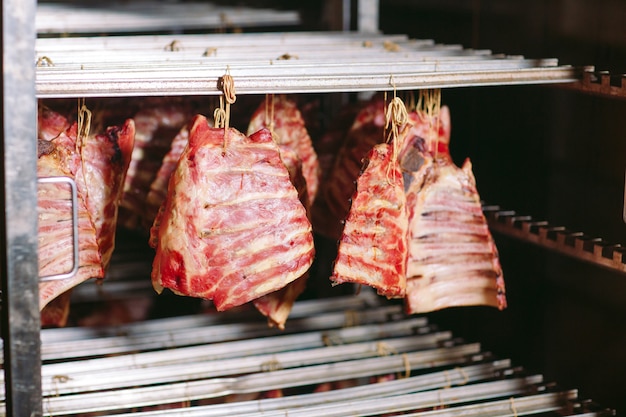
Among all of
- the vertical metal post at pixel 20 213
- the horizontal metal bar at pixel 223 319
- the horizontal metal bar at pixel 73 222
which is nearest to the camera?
the vertical metal post at pixel 20 213

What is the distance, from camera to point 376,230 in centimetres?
288

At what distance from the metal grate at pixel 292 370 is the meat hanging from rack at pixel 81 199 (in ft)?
1.57

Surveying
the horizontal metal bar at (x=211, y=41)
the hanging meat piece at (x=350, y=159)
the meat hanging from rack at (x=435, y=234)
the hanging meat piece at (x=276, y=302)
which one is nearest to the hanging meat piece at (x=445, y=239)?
the meat hanging from rack at (x=435, y=234)

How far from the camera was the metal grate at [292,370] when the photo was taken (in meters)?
3.14

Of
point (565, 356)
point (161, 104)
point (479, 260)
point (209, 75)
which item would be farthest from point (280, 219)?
point (565, 356)

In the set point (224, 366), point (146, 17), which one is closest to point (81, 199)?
point (224, 366)

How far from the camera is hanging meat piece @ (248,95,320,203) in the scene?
334 centimetres

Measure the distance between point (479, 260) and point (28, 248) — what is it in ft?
5.06

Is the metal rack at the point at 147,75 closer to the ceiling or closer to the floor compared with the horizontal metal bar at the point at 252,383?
closer to the ceiling

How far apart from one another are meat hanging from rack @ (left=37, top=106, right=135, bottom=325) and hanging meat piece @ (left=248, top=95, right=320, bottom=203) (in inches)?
22.0

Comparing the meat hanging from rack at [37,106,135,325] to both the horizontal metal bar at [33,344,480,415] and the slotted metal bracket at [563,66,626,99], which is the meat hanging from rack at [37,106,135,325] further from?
the slotted metal bracket at [563,66,626,99]

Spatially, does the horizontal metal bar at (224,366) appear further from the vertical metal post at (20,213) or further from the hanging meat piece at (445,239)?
the vertical metal post at (20,213)

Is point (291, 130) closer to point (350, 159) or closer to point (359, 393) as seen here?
point (350, 159)

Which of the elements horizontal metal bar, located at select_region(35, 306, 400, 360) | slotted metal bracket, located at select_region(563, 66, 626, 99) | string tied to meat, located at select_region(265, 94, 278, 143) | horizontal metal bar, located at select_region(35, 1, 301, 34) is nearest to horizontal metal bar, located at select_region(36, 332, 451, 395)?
horizontal metal bar, located at select_region(35, 306, 400, 360)
